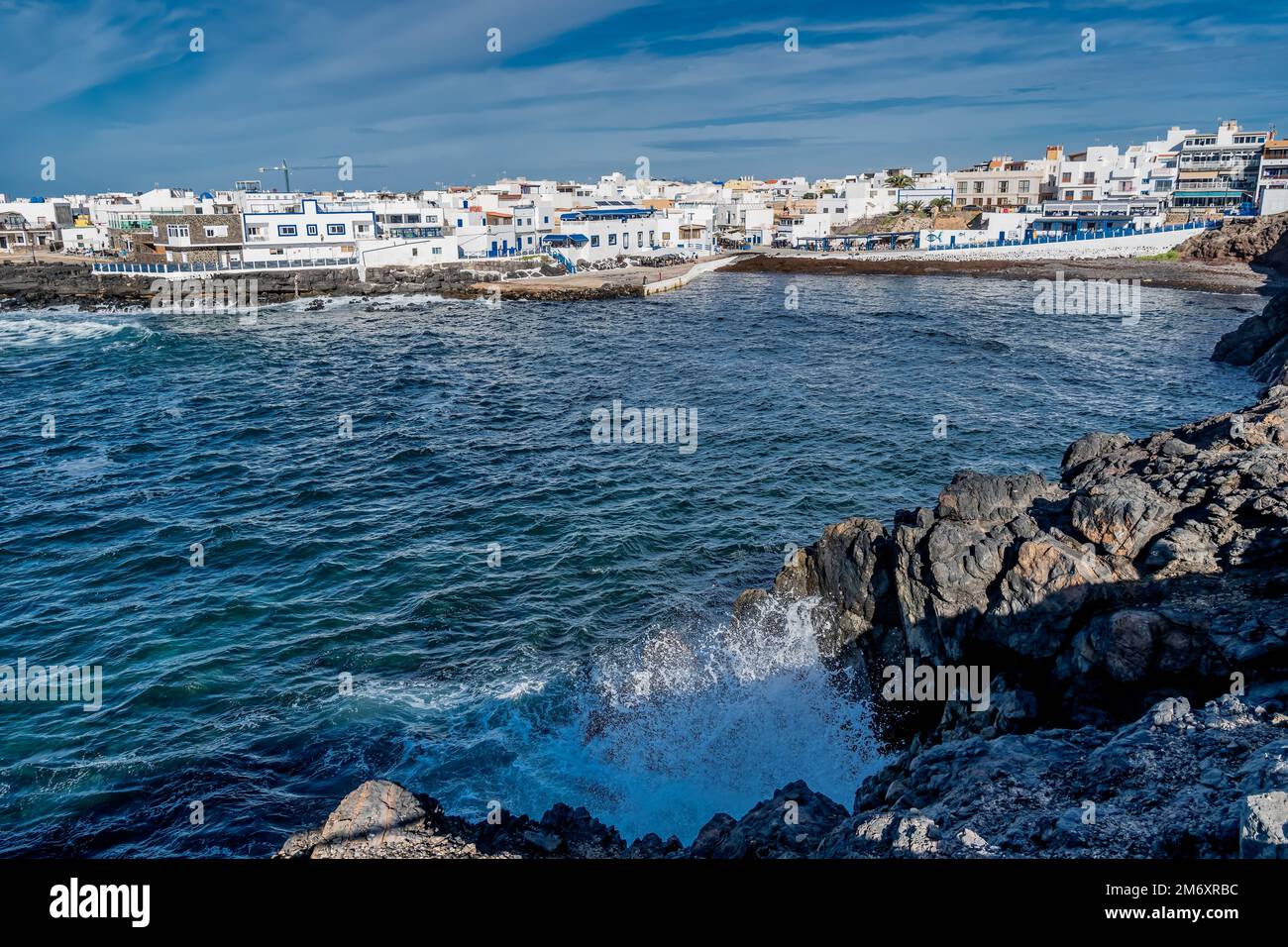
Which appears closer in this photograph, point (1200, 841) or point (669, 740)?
point (1200, 841)

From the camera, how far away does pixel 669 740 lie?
57.3 feet

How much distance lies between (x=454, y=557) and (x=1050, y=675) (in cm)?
1659

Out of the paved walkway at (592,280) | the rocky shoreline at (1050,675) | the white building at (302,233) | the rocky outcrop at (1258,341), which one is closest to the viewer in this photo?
the rocky shoreline at (1050,675)

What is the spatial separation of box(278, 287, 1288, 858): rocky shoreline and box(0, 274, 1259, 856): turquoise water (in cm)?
192

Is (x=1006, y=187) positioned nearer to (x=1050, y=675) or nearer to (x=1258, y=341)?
(x=1258, y=341)

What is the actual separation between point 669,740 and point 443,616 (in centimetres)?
759

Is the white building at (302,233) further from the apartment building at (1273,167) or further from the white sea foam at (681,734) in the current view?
the apartment building at (1273,167)

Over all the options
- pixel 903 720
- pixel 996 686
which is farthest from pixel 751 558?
pixel 996 686

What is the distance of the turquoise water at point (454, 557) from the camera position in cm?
1636

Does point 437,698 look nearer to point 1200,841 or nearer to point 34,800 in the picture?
point 34,800

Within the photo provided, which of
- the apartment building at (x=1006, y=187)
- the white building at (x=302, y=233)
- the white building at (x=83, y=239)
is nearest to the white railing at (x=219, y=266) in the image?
the white building at (x=302, y=233)

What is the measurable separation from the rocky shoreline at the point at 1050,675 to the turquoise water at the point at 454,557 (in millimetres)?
1917

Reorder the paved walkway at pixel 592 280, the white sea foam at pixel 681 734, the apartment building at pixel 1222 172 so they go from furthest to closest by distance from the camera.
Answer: the apartment building at pixel 1222 172
the paved walkway at pixel 592 280
the white sea foam at pixel 681 734
